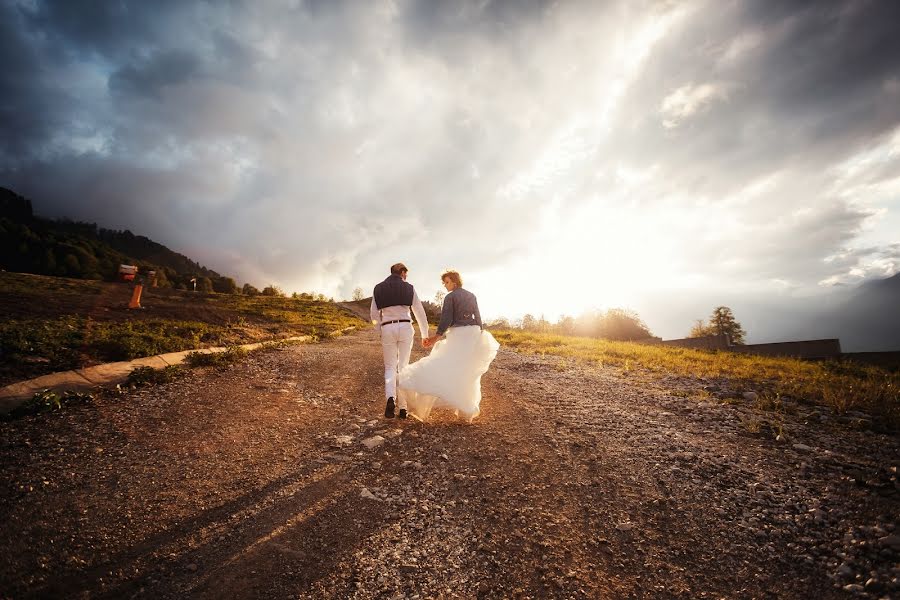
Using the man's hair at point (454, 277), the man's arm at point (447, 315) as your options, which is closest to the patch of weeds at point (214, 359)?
the man's arm at point (447, 315)

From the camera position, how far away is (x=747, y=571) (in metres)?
3.07

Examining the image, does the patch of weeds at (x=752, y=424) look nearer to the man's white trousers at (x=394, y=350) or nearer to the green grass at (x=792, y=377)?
the green grass at (x=792, y=377)

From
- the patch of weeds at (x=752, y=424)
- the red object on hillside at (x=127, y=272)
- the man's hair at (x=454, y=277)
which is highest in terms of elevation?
the red object on hillside at (x=127, y=272)

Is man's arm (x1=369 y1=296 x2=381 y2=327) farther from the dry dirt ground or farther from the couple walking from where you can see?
the dry dirt ground

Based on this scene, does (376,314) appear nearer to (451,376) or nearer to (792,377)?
(451,376)

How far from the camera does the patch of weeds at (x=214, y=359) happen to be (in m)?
9.53

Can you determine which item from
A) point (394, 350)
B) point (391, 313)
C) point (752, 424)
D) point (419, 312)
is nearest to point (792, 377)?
point (752, 424)

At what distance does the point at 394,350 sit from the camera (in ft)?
24.6

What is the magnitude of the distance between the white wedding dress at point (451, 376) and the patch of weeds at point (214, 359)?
6241 millimetres

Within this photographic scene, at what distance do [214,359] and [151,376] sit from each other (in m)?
1.93

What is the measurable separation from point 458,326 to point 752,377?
10.4 m

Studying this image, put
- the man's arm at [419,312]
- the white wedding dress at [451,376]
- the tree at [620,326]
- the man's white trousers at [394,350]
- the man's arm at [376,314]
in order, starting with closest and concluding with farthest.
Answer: the white wedding dress at [451,376] < the man's white trousers at [394,350] < the man's arm at [376,314] < the man's arm at [419,312] < the tree at [620,326]

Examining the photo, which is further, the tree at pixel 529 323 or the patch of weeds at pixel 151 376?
the tree at pixel 529 323

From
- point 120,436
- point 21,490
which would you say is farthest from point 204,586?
point 120,436
